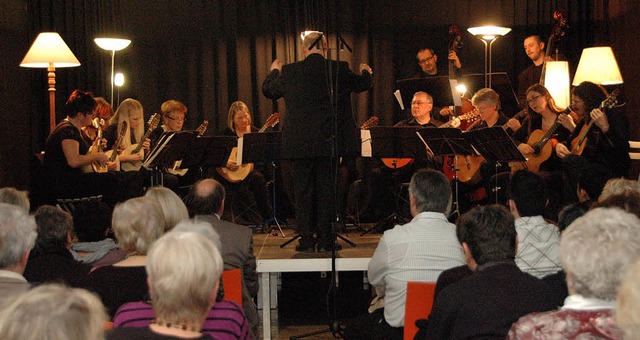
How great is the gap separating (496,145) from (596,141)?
83 cm

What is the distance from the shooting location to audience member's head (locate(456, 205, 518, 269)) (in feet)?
10.8

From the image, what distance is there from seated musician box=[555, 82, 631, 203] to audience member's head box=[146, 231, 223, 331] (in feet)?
16.2

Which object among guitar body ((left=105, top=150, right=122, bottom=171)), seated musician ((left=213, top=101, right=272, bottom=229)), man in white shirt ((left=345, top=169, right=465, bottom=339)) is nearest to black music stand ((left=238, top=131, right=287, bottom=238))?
seated musician ((left=213, top=101, right=272, bottom=229))

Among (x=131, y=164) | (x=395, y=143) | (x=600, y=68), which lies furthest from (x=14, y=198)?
(x=600, y=68)

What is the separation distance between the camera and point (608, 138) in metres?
6.97

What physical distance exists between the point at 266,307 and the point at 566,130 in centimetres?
326

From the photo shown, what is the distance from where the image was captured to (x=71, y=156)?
7527 mm

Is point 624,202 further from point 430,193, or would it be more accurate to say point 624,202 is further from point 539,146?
point 539,146

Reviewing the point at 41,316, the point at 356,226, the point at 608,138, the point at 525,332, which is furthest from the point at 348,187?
the point at 41,316

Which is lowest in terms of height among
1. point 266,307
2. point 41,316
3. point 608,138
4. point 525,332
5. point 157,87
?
point 266,307

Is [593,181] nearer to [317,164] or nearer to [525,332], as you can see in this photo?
[317,164]

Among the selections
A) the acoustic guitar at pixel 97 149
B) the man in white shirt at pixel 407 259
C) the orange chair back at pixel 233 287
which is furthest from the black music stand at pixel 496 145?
the orange chair back at pixel 233 287

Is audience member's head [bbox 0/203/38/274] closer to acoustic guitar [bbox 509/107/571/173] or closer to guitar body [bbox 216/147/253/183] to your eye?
acoustic guitar [bbox 509/107/571/173]

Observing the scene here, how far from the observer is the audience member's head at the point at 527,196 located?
4.29 meters
